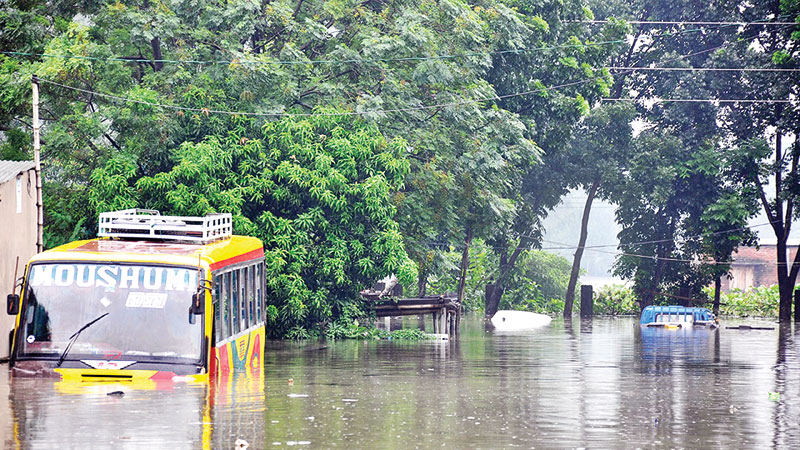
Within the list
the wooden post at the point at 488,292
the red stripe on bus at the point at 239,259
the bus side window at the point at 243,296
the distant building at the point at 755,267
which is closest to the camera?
the red stripe on bus at the point at 239,259

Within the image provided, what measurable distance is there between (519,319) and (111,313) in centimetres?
4192

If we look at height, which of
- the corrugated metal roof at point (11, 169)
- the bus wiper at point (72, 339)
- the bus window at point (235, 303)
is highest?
the corrugated metal roof at point (11, 169)

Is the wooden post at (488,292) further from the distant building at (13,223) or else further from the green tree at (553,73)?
the distant building at (13,223)

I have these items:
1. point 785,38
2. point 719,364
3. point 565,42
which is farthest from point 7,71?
A: point 785,38

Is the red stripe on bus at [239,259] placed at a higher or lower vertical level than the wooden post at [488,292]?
higher

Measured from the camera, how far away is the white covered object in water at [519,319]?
183ft

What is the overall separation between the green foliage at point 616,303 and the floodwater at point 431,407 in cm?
3487

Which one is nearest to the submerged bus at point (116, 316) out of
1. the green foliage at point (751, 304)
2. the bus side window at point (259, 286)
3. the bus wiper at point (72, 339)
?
the bus wiper at point (72, 339)

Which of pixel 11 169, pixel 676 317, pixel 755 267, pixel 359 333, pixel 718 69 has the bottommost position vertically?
pixel 359 333

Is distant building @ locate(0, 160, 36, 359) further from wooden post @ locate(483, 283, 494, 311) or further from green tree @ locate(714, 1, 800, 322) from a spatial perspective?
wooden post @ locate(483, 283, 494, 311)

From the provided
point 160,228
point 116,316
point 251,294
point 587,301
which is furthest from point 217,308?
point 587,301

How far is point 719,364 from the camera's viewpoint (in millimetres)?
28781

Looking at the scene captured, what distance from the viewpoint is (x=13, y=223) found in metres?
24.3

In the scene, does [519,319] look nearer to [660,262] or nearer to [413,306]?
[660,262]
